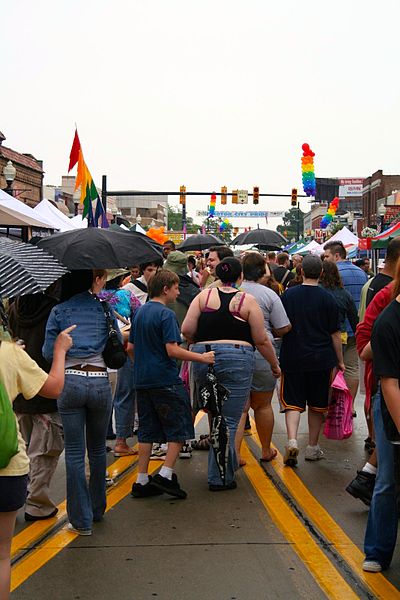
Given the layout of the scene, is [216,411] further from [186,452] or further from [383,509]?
→ [383,509]

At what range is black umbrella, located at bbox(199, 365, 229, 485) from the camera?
7.32 meters

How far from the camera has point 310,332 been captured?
333 inches

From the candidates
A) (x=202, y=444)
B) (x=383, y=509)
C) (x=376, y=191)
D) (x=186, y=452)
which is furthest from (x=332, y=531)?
(x=376, y=191)

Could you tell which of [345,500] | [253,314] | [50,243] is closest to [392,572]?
[345,500]

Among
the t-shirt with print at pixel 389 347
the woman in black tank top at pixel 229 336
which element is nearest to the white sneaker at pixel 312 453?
the woman in black tank top at pixel 229 336

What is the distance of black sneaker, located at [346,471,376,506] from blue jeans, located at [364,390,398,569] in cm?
108

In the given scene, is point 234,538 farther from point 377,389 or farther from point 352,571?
point 377,389

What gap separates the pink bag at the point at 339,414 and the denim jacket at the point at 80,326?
10.1 feet

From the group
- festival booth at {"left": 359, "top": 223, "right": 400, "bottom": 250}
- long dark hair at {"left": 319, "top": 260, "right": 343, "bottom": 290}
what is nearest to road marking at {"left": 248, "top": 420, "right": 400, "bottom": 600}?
long dark hair at {"left": 319, "top": 260, "right": 343, "bottom": 290}

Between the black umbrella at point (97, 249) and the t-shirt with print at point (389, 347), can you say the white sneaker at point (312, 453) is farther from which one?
the t-shirt with print at point (389, 347)

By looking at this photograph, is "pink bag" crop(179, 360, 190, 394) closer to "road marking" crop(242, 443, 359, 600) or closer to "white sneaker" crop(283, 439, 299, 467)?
"road marking" crop(242, 443, 359, 600)

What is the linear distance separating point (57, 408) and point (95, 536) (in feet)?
3.28

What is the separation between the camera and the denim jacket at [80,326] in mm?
6141

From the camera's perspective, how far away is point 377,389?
544 cm
